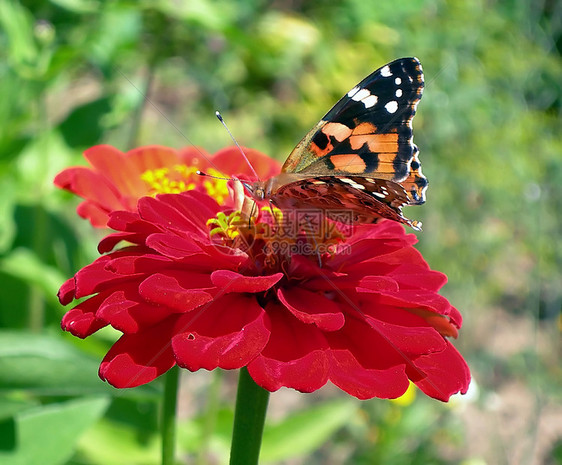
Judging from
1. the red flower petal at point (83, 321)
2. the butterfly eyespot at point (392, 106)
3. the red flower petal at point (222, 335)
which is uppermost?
the butterfly eyespot at point (392, 106)

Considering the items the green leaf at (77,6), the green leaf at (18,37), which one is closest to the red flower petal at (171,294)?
the green leaf at (18,37)

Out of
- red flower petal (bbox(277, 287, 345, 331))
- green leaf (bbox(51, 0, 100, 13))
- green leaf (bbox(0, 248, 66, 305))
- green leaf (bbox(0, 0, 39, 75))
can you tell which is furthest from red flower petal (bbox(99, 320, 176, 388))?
green leaf (bbox(51, 0, 100, 13))

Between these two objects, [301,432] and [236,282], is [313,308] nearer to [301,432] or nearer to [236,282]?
[236,282]

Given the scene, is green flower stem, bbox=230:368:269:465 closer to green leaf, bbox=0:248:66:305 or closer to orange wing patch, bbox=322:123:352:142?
orange wing patch, bbox=322:123:352:142

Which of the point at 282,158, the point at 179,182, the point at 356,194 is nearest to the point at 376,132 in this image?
the point at 356,194

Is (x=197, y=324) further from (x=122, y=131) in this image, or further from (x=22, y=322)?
(x=122, y=131)

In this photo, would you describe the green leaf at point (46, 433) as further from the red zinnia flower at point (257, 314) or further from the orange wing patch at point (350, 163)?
the orange wing patch at point (350, 163)
